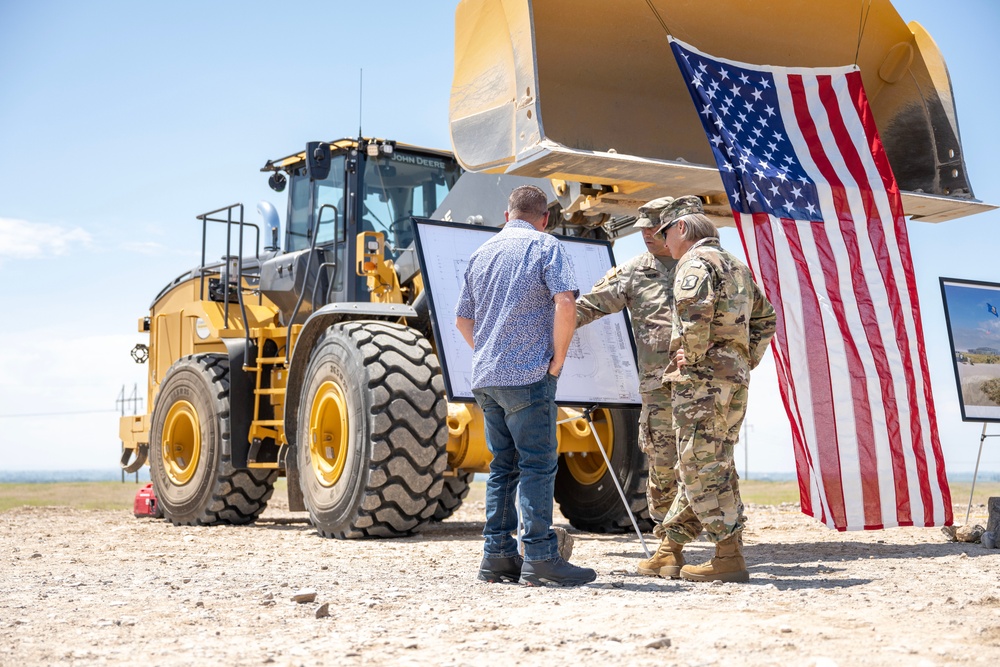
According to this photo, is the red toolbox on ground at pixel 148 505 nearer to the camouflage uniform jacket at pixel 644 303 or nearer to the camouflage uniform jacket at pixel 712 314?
the camouflage uniform jacket at pixel 644 303

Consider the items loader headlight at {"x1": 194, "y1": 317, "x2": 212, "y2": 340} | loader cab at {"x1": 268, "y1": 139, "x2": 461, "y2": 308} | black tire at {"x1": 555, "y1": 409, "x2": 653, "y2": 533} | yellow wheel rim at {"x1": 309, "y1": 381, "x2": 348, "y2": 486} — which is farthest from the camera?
loader headlight at {"x1": 194, "y1": 317, "x2": 212, "y2": 340}

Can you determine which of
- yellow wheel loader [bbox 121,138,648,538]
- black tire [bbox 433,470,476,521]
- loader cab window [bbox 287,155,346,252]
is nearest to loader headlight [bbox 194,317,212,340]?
yellow wheel loader [bbox 121,138,648,538]

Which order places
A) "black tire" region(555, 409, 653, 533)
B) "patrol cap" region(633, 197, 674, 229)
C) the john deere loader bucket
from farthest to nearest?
"black tire" region(555, 409, 653, 533), the john deere loader bucket, "patrol cap" region(633, 197, 674, 229)

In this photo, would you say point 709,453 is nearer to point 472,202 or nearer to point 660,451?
point 660,451

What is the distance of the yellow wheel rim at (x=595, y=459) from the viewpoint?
7480mm

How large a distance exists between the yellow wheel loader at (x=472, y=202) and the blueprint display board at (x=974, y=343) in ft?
2.31

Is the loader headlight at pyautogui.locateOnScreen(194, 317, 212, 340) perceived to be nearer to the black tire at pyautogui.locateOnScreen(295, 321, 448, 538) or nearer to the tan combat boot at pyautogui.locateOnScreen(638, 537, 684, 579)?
the black tire at pyautogui.locateOnScreen(295, 321, 448, 538)

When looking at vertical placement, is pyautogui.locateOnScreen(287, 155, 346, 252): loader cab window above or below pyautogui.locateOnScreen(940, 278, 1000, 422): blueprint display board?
above

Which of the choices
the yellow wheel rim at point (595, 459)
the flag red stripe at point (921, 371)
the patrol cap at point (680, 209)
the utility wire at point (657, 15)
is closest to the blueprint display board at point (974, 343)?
the flag red stripe at point (921, 371)

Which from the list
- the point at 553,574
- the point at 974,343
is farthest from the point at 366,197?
the point at 553,574

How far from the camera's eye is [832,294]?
6062 mm

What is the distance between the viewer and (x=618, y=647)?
3.04 meters

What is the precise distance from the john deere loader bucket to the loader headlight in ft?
14.3

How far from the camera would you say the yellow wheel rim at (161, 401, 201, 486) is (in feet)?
31.1
